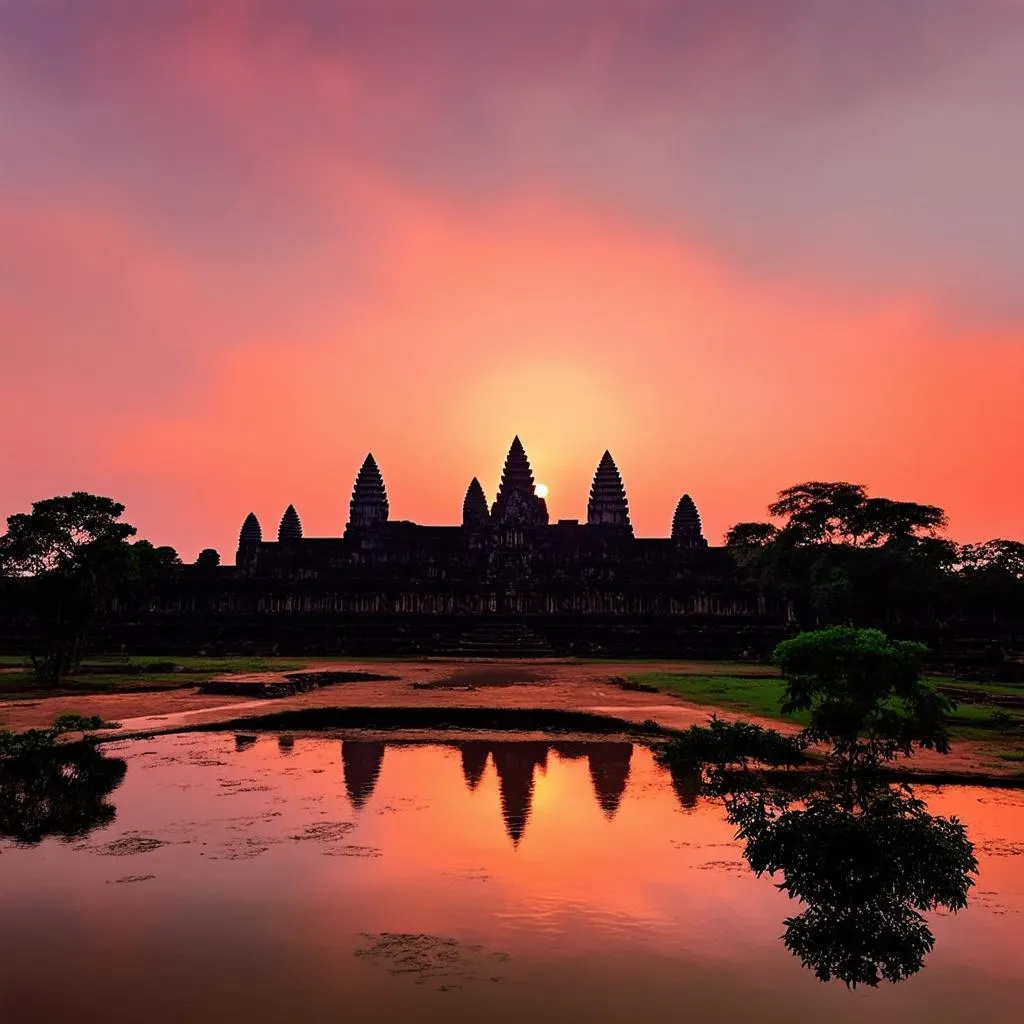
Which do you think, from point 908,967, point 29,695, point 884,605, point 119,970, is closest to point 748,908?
point 908,967

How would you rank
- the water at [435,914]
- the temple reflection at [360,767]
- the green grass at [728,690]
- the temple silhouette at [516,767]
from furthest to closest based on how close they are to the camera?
the green grass at [728,690] < the temple reflection at [360,767] < the temple silhouette at [516,767] < the water at [435,914]

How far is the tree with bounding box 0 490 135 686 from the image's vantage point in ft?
93.6

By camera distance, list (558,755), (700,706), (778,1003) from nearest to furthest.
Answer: (778,1003) → (558,755) → (700,706)

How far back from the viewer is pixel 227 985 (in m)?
5.75

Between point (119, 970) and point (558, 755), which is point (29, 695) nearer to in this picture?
point (558, 755)

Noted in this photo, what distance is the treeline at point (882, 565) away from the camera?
4428 cm

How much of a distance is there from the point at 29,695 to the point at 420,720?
Result: 41.1ft

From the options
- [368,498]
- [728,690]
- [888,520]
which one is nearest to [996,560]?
[888,520]

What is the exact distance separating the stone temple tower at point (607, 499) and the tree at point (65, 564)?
175 feet

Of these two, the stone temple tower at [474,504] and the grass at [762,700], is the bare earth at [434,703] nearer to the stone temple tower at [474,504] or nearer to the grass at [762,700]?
the grass at [762,700]

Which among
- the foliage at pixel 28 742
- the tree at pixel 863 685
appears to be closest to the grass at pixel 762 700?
the tree at pixel 863 685

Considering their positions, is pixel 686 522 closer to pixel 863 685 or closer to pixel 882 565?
pixel 882 565

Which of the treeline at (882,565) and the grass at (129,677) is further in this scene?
the treeline at (882,565)

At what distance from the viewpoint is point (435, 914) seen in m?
7.07
